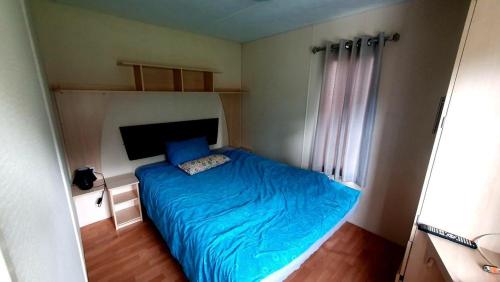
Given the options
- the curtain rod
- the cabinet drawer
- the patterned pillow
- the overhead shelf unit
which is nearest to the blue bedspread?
the patterned pillow

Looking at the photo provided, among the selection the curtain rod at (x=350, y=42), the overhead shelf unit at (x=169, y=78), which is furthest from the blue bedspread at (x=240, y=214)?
the curtain rod at (x=350, y=42)

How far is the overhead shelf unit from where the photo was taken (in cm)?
242

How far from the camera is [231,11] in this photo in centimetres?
210

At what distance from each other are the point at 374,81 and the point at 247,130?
2.17 metres

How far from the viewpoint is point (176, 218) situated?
1649 millimetres

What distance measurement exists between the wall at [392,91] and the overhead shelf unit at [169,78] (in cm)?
103

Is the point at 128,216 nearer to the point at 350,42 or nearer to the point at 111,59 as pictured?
the point at 111,59

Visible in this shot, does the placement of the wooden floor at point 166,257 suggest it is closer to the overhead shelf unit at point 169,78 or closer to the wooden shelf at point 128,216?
the wooden shelf at point 128,216

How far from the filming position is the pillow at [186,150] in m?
2.70

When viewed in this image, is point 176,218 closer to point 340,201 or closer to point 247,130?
point 340,201

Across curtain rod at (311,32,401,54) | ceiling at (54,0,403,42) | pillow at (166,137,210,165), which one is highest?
ceiling at (54,0,403,42)

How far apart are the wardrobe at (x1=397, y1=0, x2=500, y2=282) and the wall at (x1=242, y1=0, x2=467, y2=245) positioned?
0.71 metres

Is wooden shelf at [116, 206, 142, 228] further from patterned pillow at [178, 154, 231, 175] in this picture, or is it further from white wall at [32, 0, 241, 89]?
white wall at [32, 0, 241, 89]

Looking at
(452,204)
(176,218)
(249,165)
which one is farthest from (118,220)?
(452,204)
